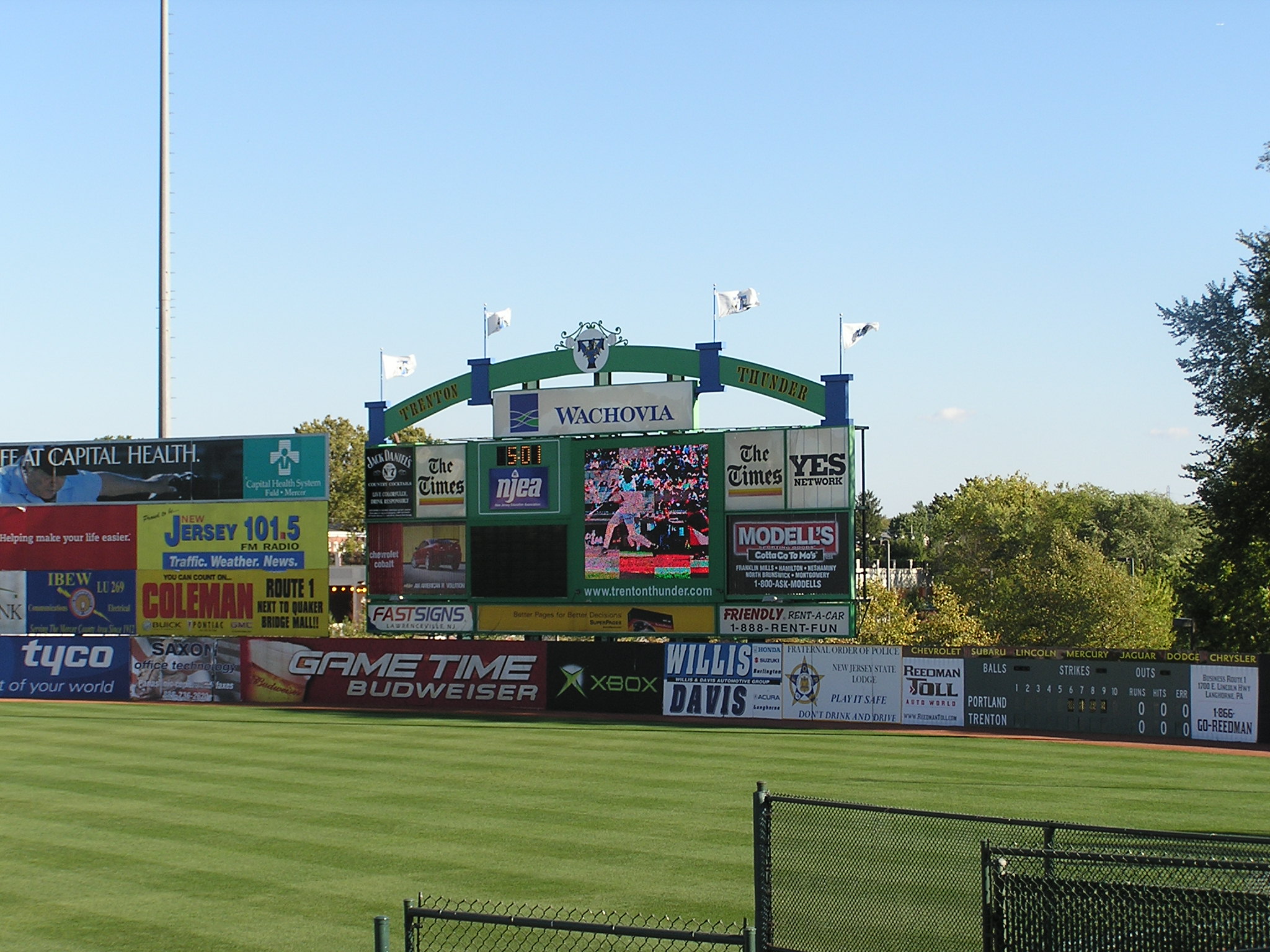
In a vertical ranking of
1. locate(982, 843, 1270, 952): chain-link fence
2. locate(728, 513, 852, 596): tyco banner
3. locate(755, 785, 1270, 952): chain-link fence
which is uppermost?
locate(728, 513, 852, 596): tyco banner

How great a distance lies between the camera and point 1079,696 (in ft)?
94.0

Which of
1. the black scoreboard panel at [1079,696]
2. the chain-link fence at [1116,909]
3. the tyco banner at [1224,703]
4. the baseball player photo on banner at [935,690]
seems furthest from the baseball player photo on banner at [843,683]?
the chain-link fence at [1116,909]

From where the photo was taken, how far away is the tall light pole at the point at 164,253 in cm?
3625

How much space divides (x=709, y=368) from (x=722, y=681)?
7.98 m

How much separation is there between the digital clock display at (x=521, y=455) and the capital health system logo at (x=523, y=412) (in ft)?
1.39

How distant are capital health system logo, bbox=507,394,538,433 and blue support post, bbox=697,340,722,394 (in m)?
4.45

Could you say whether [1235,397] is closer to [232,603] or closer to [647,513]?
[647,513]

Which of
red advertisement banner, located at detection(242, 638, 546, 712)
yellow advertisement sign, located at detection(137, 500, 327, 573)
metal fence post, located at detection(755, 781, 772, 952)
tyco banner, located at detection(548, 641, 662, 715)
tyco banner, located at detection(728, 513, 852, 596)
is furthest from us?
yellow advertisement sign, located at detection(137, 500, 327, 573)

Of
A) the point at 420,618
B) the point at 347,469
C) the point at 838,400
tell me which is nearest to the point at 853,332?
the point at 838,400

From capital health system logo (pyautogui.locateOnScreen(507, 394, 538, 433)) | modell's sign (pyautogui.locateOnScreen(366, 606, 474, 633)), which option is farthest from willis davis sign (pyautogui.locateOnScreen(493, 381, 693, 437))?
modell's sign (pyautogui.locateOnScreen(366, 606, 474, 633))

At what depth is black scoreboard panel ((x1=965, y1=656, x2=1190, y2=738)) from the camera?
2789cm

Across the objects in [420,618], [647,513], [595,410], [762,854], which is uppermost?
[595,410]

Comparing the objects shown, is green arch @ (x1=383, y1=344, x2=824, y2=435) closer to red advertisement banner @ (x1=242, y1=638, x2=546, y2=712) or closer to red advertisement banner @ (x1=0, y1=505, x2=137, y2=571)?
red advertisement banner @ (x1=242, y1=638, x2=546, y2=712)

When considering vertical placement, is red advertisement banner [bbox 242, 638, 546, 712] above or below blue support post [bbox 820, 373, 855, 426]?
below
